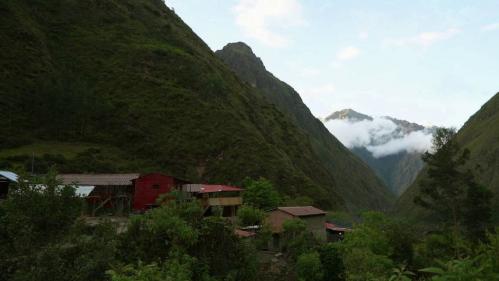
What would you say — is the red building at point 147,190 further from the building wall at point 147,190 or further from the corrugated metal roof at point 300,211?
the corrugated metal roof at point 300,211

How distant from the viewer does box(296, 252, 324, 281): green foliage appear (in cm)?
4194

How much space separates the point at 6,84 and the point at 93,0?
169 feet

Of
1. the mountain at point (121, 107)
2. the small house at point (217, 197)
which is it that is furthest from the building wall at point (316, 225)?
the mountain at point (121, 107)

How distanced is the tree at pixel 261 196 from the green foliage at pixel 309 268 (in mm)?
20391

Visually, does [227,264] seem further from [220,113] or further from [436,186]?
[220,113]

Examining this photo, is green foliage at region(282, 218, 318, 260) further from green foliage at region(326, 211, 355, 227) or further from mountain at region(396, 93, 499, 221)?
→ mountain at region(396, 93, 499, 221)

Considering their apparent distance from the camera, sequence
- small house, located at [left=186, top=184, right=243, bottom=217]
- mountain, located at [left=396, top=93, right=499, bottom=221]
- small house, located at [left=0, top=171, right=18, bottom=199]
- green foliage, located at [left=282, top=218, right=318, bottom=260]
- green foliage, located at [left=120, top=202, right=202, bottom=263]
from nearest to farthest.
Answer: green foliage, located at [left=120, top=202, right=202, bottom=263]
small house, located at [left=0, top=171, right=18, bottom=199]
green foliage, located at [left=282, top=218, right=318, bottom=260]
small house, located at [left=186, top=184, right=243, bottom=217]
mountain, located at [left=396, top=93, right=499, bottom=221]

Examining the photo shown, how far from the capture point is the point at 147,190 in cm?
5469

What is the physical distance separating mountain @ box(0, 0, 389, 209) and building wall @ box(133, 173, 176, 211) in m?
18.8

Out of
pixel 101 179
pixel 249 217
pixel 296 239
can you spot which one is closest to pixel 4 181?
pixel 101 179

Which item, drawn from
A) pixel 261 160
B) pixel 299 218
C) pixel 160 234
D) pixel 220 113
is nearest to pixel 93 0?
pixel 220 113

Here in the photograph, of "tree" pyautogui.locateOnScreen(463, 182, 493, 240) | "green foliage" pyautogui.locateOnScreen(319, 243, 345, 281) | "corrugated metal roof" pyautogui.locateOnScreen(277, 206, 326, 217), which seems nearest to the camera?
"green foliage" pyautogui.locateOnScreen(319, 243, 345, 281)

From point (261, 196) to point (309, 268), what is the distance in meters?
23.5

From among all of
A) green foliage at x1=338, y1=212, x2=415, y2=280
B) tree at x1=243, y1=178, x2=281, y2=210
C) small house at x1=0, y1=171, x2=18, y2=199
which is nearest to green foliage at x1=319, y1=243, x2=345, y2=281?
green foliage at x1=338, y1=212, x2=415, y2=280
